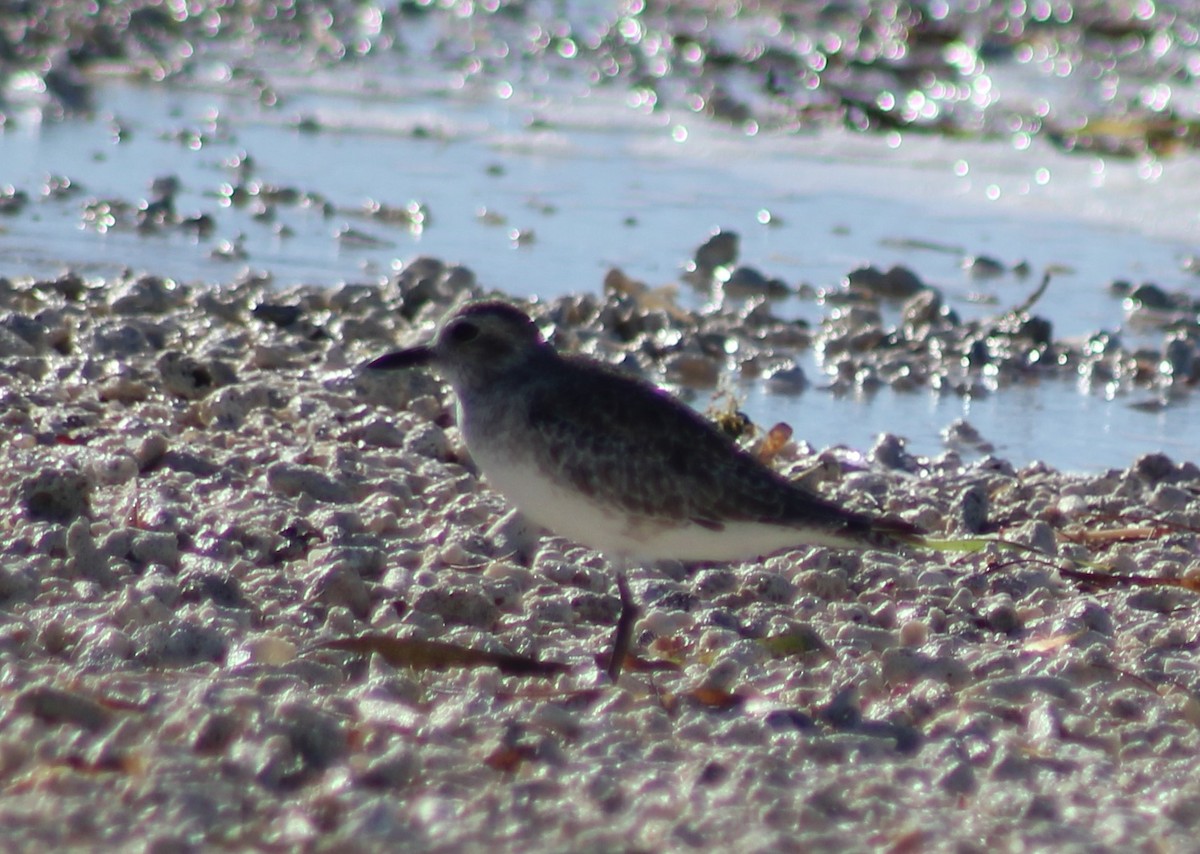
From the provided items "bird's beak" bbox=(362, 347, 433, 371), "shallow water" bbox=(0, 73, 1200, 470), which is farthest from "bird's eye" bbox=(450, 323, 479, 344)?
"shallow water" bbox=(0, 73, 1200, 470)

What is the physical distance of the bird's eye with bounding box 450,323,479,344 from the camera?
19.0 feet

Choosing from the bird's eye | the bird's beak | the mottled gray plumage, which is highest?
the bird's eye

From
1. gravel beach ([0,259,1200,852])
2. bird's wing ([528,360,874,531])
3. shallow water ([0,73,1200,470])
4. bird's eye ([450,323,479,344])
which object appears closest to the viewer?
gravel beach ([0,259,1200,852])

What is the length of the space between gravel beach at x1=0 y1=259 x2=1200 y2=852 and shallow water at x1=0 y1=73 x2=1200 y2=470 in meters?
1.63

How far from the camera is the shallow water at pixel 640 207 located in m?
9.19

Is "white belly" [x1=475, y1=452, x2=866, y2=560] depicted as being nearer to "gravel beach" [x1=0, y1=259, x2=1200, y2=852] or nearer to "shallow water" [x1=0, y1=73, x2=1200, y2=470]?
"gravel beach" [x1=0, y1=259, x2=1200, y2=852]

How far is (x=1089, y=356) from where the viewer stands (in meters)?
9.85

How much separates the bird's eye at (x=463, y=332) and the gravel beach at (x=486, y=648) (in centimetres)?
63

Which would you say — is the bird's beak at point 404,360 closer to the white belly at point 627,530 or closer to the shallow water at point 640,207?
Answer: the white belly at point 627,530

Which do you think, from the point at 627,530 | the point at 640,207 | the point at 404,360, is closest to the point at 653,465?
the point at 627,530

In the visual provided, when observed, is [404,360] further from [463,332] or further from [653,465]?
[653,465]

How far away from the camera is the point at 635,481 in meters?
5.30

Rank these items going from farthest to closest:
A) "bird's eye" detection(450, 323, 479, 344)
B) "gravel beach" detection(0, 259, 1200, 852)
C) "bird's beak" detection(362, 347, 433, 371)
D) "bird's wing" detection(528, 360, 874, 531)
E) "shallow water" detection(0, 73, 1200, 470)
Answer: "shallow water" detection(0, 73, 1200, 470), "bird's beak" detection(362, 347, 433, 371), "bird's eye" detection(450, 323, 479, 344), "bird's wing" detection(528, 360, 874, 531), "gravel beach" detection(0, 259, 1200, 852)

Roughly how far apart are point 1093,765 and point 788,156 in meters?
11.9
